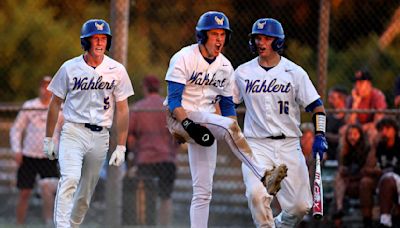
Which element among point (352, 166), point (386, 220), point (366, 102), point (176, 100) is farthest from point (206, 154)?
point (366, 102)

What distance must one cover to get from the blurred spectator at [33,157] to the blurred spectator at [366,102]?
342 centimetres

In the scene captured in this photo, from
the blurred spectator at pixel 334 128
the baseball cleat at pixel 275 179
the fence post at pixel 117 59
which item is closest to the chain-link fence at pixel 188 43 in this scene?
the fence post at pixel 117 59

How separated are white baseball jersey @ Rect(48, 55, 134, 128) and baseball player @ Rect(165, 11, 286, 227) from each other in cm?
63

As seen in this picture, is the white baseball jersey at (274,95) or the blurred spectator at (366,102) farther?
the blurred spectator at (366,102)

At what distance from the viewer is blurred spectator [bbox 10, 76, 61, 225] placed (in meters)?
12.7

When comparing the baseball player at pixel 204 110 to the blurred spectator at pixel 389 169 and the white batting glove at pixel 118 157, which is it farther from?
the blurred spectator at pixel 389 169

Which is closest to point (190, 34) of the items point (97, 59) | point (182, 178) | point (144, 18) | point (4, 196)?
point (144, 18)

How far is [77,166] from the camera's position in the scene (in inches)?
356

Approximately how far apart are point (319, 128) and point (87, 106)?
1.89 m

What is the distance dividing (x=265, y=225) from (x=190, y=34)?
5.41m

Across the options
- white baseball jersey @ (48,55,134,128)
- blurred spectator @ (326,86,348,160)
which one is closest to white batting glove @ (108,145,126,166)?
white baseball jersey @ (48,55,134,128)

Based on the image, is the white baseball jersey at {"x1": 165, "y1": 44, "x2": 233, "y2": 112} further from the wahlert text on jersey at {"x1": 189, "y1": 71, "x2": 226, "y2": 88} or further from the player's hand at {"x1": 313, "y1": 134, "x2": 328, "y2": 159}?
the player's hand at {"x1": 313, "y1": 134, "x2": 328, "y2": 159}

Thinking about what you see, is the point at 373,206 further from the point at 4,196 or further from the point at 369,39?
the point at 4,196

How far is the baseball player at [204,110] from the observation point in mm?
8789
